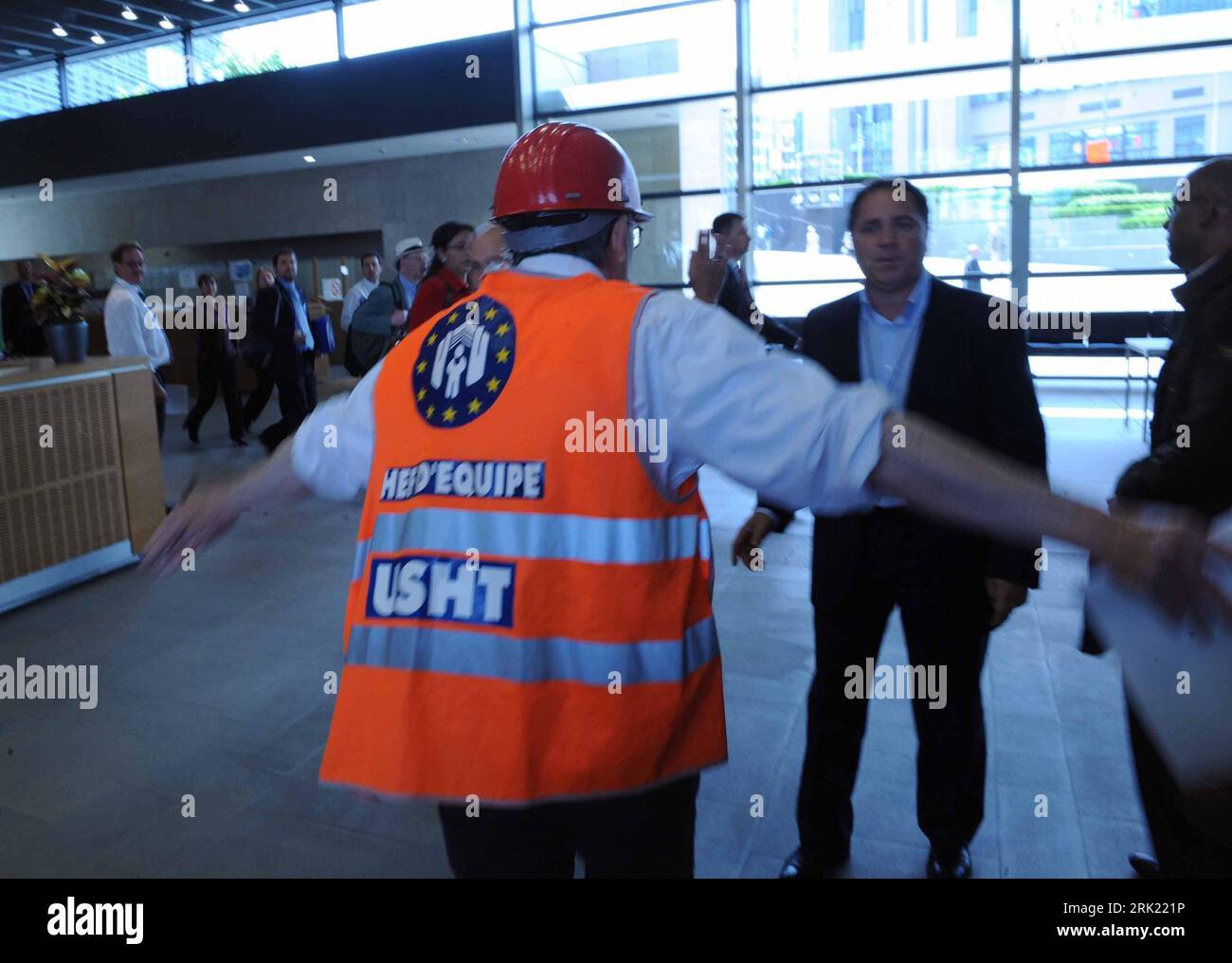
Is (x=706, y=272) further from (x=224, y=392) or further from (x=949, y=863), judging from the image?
(x=224, y=392)

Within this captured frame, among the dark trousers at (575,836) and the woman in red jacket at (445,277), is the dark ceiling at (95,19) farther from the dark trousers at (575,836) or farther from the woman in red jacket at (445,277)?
the dark trousers at (575,836)

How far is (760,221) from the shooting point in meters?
10.8

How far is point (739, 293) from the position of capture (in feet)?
15.6

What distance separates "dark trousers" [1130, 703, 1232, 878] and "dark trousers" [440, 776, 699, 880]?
96 cm

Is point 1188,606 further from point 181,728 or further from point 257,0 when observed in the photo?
point 257,0

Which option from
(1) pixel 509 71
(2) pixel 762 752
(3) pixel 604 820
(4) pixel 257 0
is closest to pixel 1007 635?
(2) pixel 762 752

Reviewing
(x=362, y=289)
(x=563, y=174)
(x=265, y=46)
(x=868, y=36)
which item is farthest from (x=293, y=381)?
(x=563, y=174)

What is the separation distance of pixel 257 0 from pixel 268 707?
12063 millimetres

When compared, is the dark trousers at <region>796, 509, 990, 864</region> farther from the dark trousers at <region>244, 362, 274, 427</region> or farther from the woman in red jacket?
the dark trousers at <region>244, 362, 274, 427</region>

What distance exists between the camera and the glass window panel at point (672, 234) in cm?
→ 1109

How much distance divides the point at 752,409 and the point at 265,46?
14.2 m

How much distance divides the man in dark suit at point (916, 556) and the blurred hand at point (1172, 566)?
45.7 inches

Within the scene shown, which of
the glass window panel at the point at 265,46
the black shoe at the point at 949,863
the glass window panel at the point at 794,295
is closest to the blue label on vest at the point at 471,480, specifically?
the black shoe at the point at 949,863

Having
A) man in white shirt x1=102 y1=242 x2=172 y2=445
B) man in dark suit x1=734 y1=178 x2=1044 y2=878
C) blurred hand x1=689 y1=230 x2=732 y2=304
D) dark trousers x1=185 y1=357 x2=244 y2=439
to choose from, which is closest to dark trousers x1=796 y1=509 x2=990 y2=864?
man in dark suit x1=734 y1=178 x2=1044 y2=878
